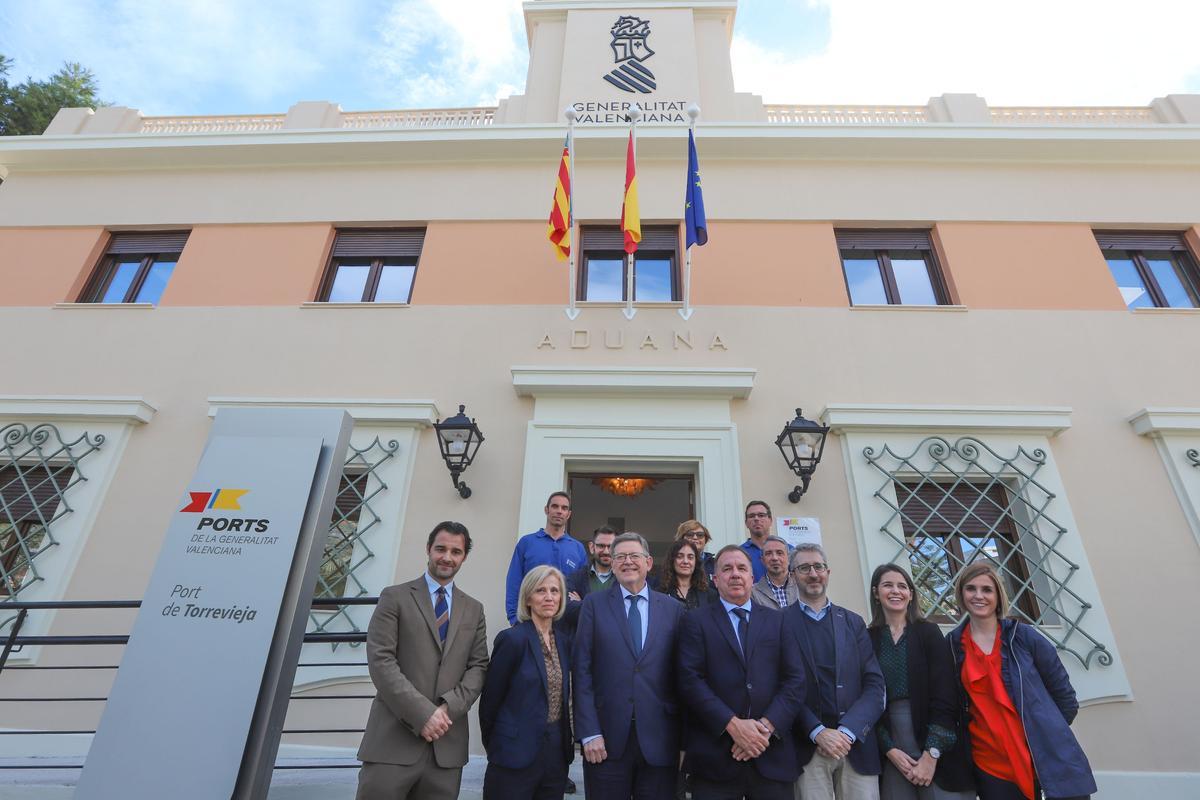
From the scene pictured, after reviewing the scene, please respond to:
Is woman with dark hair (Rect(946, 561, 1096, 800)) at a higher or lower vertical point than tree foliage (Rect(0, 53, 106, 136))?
lower

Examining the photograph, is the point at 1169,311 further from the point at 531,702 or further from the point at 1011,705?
the point at 531,702

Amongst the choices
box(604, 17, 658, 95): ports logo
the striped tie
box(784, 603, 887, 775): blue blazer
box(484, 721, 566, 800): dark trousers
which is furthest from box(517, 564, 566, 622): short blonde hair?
box(604, 17, 658, 95): ports logo

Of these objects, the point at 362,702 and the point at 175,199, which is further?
the point at 175,199

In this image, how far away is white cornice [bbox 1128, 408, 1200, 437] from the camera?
16.5 feet

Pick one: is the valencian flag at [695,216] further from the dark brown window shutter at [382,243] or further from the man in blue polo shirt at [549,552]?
the dark brown window shutter at [382,243]

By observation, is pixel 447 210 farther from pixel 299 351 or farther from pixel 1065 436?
pixel 1065 436

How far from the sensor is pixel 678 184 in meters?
6.58

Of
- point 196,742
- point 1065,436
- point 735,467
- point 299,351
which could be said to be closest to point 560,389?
point 735,467

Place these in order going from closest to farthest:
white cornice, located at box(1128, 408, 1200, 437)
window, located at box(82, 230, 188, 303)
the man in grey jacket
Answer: the man in grey jacket
white cornice, located at box(1128, 408, 1200, 437)
window, located at box(82, 230, 188, 303)

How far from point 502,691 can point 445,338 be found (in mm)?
3932

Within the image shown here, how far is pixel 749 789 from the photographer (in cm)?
246

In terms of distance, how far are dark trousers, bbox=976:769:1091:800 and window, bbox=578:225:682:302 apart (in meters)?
4.64

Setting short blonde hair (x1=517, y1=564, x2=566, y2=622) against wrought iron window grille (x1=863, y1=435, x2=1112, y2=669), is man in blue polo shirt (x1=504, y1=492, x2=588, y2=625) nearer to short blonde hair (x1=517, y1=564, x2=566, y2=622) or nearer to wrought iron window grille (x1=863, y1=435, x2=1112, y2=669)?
short blonde hair (x1=517, y1=564, x2=566, y2=622)

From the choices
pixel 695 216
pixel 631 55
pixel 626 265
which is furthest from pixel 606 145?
pixel 631 55
